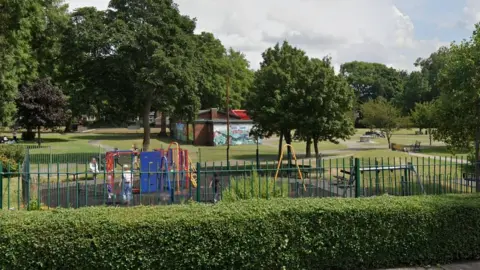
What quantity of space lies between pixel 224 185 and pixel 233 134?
1294 inches

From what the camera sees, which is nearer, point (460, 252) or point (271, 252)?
point (271, 252)

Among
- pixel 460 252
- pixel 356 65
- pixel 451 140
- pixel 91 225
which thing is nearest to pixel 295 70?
pixel 451 140

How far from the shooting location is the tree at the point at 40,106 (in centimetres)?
3884

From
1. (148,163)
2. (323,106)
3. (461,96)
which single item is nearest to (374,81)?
(323,106)

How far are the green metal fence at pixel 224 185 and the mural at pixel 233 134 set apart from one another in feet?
77.3

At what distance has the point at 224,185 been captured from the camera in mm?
15273

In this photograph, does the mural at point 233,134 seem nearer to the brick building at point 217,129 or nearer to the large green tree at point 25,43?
the brick building at point 217,129

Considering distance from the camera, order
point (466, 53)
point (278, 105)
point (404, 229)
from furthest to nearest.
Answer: point (278, 105)
point (466, 53)
point (404, 229)

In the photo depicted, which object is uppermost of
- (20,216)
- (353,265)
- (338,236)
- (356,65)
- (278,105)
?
(356,65)

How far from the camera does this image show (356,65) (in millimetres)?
119750

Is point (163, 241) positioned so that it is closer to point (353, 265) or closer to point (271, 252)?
point (271, 252)

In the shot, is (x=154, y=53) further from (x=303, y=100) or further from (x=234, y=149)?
(x=303, y=100)

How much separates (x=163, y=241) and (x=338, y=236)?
2499mm

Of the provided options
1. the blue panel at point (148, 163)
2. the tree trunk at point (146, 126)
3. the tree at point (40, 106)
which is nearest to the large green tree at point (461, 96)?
the blue panel at point (148, 163)
